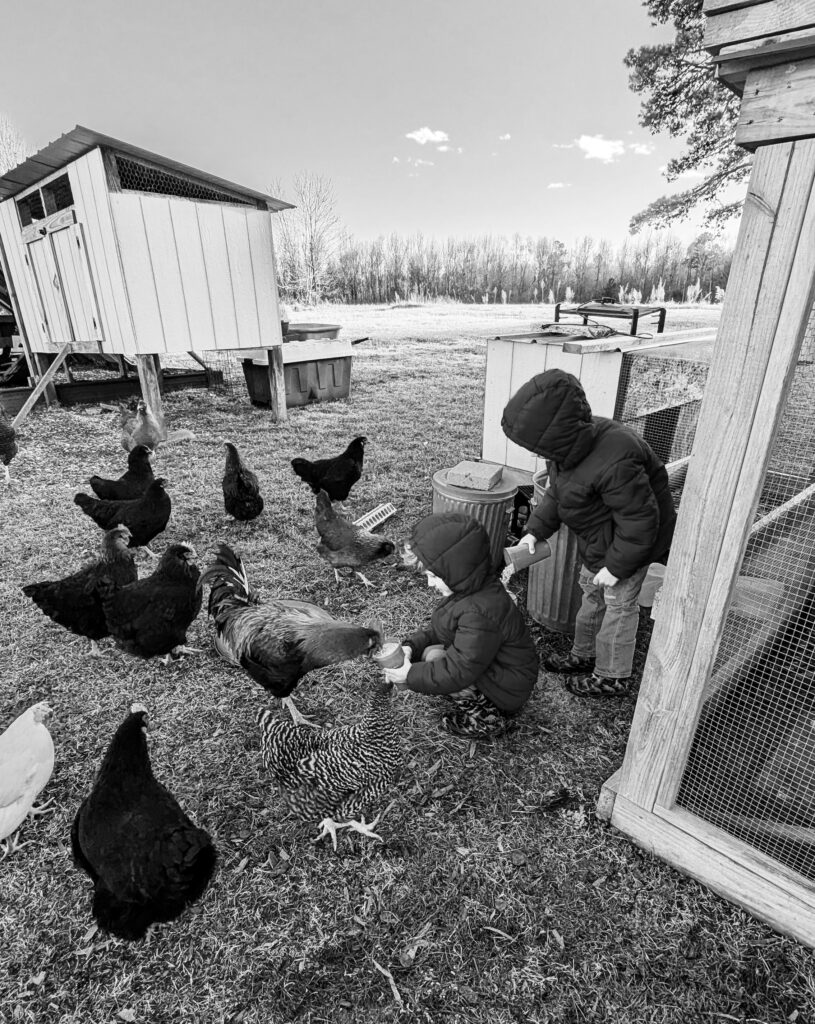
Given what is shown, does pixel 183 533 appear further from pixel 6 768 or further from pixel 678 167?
pixel 678 167

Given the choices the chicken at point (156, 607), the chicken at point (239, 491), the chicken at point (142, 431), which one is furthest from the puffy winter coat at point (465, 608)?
the chicken at point (142, 431)

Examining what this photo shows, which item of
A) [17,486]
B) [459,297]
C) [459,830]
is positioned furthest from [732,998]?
[459,297]

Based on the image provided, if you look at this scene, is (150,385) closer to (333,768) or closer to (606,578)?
(333,768)

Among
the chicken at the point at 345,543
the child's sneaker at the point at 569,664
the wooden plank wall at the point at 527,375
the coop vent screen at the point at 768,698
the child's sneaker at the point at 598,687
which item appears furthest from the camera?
the chicken at the point at 345,543

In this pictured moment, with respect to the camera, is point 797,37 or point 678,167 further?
point 678,167

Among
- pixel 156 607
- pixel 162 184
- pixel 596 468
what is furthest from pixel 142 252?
pixel 596 468

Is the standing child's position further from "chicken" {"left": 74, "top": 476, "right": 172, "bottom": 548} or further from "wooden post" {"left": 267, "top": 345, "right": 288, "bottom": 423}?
"wooden post" {"left": 267, "top": 345, "right": 288, "bottom": 423}

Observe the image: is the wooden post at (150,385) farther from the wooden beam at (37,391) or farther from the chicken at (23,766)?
the chicken at (23,766)

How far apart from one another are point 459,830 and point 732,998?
0.94 m

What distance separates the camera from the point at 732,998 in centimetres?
152

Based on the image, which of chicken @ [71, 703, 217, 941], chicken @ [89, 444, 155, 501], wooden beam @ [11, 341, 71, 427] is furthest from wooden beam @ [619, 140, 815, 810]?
wooden beam @ [11, 341, 71, 427]

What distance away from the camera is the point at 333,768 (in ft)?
6.41

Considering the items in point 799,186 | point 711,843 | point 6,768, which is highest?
point 799,186

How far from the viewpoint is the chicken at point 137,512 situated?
375 cm
